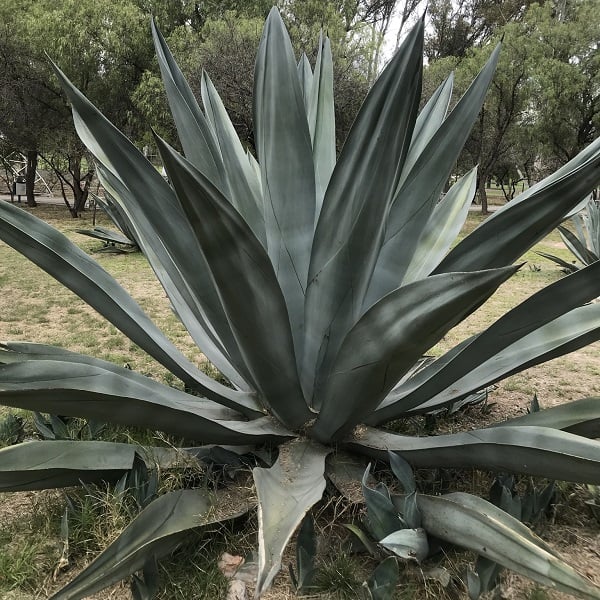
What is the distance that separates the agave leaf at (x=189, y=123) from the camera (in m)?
1.96

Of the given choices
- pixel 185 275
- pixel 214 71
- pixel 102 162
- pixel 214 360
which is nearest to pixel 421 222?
pixel 185 275

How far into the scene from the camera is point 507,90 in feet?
52.6

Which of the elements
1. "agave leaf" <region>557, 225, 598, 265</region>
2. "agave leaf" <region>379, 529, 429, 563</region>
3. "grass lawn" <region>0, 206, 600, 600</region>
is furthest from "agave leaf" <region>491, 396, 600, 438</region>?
"agave leaf" <region>557, 225, 598, 265</region>

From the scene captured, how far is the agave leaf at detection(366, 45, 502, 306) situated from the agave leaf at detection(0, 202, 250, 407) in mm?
696

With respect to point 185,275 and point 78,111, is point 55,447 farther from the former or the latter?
point 78,111

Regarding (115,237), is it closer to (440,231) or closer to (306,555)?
(440,231)

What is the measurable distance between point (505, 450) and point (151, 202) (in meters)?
1.31

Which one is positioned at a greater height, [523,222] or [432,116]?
[432,116]

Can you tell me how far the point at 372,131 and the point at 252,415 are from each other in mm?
1061

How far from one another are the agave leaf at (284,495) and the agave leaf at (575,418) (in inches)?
27.5

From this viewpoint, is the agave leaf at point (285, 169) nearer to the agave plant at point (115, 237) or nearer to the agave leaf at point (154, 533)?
the agave leaf at point (154, 533)

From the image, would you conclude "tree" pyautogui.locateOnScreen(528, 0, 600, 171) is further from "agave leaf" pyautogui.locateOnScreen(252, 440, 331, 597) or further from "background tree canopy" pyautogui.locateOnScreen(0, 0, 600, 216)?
"agave leaf" pyautogui.locateOnScreen(252, 440, 331, 597)

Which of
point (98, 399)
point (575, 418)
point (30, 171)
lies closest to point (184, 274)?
point (98, 399)

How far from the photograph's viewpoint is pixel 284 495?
1.43 m
